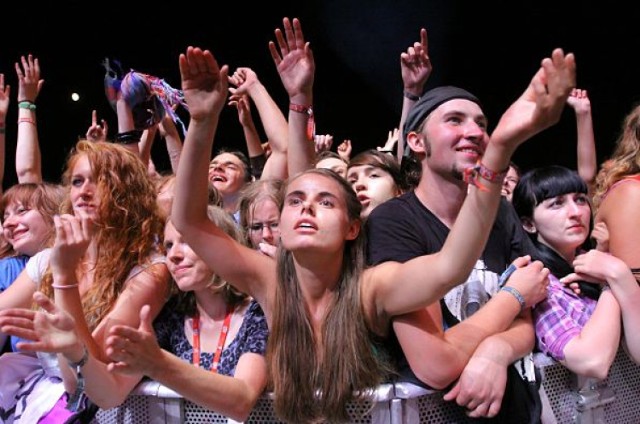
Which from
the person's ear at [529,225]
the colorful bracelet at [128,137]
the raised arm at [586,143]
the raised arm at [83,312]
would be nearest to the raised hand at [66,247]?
the raised arm at [83,312]

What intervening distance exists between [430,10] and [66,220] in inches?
168

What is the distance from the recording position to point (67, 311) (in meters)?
1.95

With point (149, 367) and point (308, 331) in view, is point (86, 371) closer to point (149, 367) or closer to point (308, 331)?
point (149, 367)


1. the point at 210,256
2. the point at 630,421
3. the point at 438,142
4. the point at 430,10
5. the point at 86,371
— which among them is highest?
the point at 430,10

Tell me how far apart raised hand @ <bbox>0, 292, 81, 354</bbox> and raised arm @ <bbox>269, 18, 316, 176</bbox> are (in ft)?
3.29

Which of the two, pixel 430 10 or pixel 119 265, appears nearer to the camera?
pixel 119 265

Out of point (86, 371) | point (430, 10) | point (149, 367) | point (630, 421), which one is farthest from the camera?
point (430, 10)

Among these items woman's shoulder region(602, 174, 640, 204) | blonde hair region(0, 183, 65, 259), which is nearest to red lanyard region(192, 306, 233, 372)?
blonde hair region(0, 183, 65, 259)

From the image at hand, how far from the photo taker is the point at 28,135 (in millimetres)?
3691

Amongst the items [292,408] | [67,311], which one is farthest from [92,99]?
[292,408]

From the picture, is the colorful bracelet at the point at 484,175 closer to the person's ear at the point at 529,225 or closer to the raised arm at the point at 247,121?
the person's ear at the point at 529,225

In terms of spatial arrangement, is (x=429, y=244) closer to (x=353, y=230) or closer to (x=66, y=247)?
(x=353, y=230)

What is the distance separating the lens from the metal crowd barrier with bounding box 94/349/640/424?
1.77 meters

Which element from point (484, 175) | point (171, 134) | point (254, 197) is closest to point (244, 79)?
point (171, 134)
